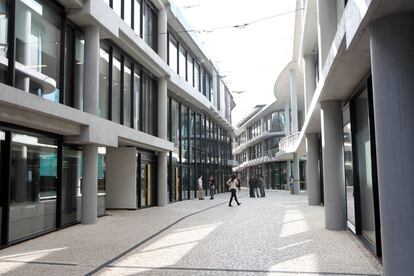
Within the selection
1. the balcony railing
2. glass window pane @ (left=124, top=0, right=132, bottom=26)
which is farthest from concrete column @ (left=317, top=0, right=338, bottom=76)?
the balcony railing

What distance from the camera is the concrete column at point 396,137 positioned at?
4934mm

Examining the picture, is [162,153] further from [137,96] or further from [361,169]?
[361,169]

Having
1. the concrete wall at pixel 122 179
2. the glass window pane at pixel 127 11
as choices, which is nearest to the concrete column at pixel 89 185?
the concrete wall at pixel 122 179

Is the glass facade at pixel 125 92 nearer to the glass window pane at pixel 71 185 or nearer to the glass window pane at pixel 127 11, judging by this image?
the glass window pane at pixel 127 11

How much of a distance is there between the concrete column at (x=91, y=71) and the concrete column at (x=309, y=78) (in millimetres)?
10172

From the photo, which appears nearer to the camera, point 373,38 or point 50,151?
point 373,38

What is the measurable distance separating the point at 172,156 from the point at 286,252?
17572mm

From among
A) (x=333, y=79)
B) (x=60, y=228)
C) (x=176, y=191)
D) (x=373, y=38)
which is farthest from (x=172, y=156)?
(x=373, y=38)

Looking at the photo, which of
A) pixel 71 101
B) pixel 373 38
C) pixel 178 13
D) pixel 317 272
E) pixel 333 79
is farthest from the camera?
pixel 178 13

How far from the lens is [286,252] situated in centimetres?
845

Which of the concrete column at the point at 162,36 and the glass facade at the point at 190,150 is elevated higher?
the concrete column at the point at 162,36

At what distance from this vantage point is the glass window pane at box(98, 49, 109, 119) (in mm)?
16000

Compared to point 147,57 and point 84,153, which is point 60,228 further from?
point 147,57

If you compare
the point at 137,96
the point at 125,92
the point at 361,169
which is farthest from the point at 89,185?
the point at 361,169
